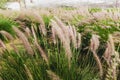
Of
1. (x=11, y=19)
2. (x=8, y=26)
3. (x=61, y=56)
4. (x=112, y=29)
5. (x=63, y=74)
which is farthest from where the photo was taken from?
(x=11, y=19)

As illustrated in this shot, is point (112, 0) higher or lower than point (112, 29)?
lower

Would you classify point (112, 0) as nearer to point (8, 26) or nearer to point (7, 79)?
point (8, 26)

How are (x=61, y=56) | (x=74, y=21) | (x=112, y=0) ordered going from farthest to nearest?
(x=112, y=0), (x=74, y=21), (x=61, y=56)

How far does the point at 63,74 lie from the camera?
3.06m

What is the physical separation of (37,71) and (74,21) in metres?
3.17

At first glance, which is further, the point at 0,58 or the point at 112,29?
the point at 112,29

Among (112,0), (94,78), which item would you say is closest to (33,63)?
(94,78)

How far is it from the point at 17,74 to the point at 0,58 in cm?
44

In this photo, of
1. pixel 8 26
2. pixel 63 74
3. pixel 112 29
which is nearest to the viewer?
pixel 63 74

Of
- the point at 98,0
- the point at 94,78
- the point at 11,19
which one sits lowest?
the point at 98,0

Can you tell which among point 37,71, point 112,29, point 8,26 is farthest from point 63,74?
point 8,26

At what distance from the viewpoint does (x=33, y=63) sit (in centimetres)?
315

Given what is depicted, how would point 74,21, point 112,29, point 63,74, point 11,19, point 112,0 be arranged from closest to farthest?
point 63,74 → point 112,29 → point 74,21 → point 11,19 → point 112,0

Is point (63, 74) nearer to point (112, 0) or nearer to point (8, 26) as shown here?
point (8, 26)
